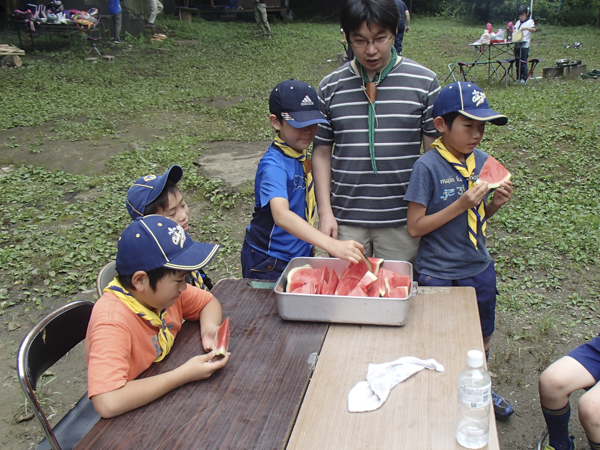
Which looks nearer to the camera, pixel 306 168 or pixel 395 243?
pixel 306 168

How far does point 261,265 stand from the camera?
276 centimetres

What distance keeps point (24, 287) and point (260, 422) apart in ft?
12.8

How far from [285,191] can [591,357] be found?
5.37ft

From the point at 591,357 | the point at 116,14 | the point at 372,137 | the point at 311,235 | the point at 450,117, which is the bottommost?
the point at 591,357

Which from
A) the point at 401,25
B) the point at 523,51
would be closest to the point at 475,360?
the point at 401,25

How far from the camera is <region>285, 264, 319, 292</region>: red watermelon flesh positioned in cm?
216

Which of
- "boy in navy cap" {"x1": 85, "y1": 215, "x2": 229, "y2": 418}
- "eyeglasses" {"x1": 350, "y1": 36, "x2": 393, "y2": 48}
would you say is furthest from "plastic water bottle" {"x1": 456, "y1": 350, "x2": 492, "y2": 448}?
"eyeglasses" {"x1": 350, "y1": 36, "x2": 393, "y2": 48}

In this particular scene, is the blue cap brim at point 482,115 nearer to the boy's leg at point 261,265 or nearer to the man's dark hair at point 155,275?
the boy's leg at point 261,265

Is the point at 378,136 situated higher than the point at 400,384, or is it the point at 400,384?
the point at 378,136

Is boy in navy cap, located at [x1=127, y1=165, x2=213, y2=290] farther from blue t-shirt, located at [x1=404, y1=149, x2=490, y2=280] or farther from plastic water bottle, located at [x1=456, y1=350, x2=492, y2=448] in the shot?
plastic water bottle, located at [x1=456, y1=350, x2=492, y2=448]

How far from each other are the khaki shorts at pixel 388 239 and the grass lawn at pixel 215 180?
121 centimetres

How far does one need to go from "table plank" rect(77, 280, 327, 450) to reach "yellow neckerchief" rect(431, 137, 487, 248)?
97 centimetres

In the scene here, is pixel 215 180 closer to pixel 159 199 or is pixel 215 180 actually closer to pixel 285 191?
pixel 159 199

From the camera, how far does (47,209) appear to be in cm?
617
